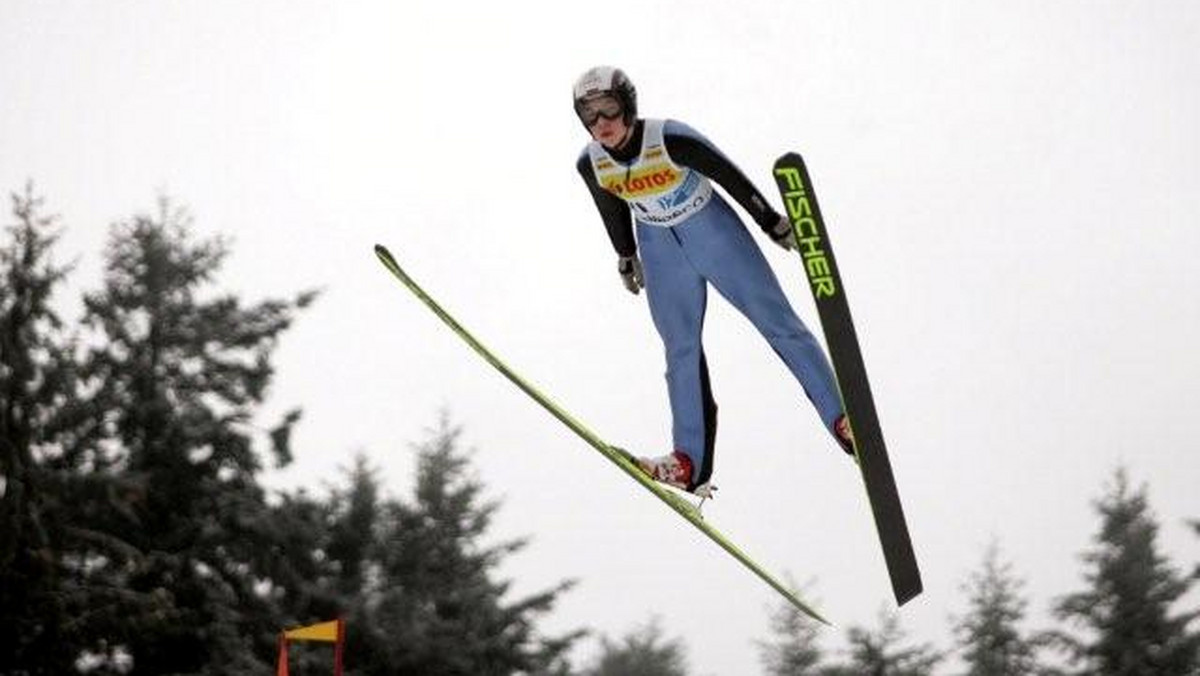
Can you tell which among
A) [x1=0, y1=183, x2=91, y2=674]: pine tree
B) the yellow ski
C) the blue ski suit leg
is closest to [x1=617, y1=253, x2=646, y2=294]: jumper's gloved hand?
the blue ski suit leg

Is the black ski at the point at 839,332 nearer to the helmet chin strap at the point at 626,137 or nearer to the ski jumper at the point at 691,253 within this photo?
the ski jumper at the point at 691,253

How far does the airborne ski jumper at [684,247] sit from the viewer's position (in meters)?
4.22

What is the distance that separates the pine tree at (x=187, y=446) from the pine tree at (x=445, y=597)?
2.42 meters

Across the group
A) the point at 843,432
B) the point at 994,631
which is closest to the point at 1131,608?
the point at 994,631

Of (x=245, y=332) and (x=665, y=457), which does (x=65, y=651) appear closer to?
(x=245, y=332)

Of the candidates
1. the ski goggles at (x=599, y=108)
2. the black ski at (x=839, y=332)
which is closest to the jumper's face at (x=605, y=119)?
the ski goggles at (x=599, y=108)

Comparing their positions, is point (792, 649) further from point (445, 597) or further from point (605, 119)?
point (605, 119)

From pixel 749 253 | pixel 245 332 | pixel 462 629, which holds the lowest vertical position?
pixel 749 253

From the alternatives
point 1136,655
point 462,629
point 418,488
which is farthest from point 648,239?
point 1136,655

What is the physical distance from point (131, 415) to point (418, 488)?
6.88 metres

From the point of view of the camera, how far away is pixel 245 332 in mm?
19172

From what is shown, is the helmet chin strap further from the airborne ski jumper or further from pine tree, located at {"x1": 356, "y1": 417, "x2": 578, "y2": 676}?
pine tree, located at {"x1": 356, "y1": 417, "x2": 578, "y2": 676}

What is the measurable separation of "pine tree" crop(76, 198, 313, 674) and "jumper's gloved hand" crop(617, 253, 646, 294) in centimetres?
1382

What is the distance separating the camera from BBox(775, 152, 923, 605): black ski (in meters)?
4.04
